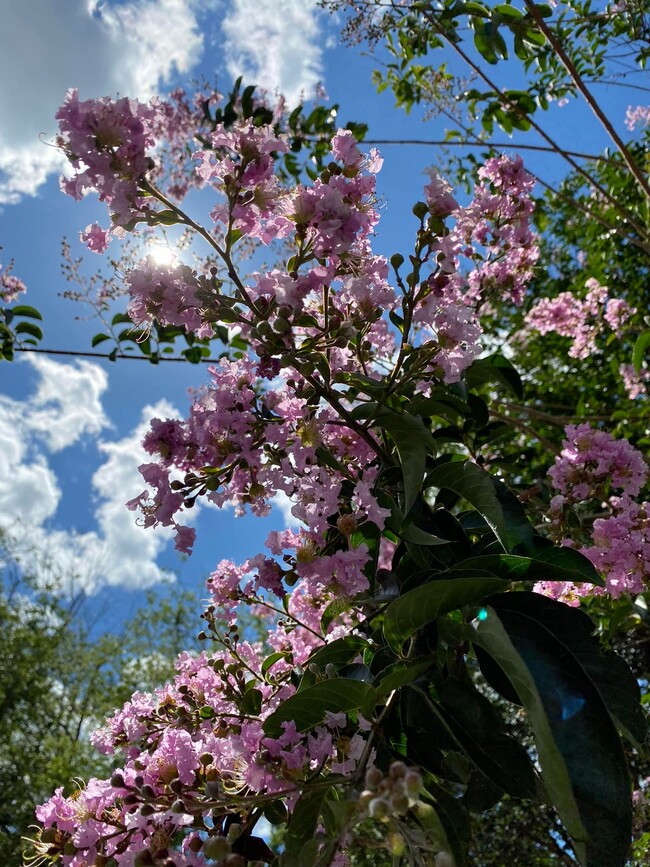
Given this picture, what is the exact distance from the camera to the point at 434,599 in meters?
0.75

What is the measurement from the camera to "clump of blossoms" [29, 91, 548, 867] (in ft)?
2.83

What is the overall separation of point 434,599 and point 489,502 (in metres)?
0.23

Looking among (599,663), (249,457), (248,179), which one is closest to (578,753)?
(599,663)

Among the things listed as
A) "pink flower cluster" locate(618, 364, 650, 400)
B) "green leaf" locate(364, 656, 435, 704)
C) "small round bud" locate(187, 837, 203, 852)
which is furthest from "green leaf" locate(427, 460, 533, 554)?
"pink flower cluster" locate(618, 364, 650, 400)

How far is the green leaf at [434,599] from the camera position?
2.37ft

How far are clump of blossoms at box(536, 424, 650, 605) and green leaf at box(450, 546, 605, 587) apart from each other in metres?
0.38

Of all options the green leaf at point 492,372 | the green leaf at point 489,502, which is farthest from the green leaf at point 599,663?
the green leaf at point 492,372

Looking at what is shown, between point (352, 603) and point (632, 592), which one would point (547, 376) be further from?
point (352, 603)

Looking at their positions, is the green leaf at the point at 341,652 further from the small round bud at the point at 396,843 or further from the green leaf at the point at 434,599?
the small round bud at the point at 396,843

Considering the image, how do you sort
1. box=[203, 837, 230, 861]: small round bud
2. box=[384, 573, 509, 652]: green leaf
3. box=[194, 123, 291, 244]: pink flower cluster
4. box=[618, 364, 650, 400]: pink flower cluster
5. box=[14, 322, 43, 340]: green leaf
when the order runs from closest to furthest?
box=[203, 837, 230, 861]: small round bud → box=[384, 573, 509, 652]: green leaf → box=[194, 123, 291, 244]: pink flower cluster → box=[14, 322, 43, 340]: green leaf → box=[618, 364, 650, 400]: pink flower cluster

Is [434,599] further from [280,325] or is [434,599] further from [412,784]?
[280,325]

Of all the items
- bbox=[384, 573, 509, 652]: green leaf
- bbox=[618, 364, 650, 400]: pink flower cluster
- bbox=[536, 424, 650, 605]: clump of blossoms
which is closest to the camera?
bbox=[384, 573, 509, 652]: green leaf

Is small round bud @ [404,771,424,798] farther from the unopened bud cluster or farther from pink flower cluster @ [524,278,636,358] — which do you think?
pink flower cluster @ [524,278,636,358]

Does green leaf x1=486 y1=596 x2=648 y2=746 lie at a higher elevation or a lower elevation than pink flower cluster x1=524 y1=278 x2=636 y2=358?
lower
